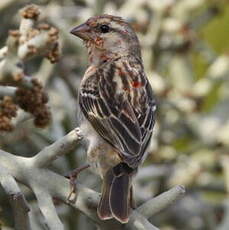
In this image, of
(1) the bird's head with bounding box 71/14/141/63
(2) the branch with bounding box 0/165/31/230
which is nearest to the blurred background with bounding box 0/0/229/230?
(1) the bird's head with bounding box 71/14/141/63

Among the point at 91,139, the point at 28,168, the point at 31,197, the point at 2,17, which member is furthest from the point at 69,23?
the point at 28,168

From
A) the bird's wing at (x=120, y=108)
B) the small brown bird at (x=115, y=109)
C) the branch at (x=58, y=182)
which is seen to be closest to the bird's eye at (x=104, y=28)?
the small brown bird at (x=115, y=109)

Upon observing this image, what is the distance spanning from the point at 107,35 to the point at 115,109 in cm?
75

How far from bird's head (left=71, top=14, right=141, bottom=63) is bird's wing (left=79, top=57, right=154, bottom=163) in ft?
0.60

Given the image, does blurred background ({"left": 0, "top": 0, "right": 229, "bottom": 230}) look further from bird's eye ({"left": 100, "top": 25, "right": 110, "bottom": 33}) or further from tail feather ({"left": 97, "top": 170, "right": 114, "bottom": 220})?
tail feather ({"left": 97, "top": 170, "right": 114, "bottom": 220})

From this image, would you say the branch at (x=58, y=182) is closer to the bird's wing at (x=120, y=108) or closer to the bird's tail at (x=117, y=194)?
the bird's tail at (x=117, y=194)

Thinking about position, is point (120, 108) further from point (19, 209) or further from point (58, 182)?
point (19, 209)

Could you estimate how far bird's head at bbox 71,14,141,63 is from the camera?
4535 mm

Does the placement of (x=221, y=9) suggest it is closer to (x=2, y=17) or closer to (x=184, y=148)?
(x=184, y=148)

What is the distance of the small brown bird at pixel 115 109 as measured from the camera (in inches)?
143

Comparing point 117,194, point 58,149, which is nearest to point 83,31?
point 117,194

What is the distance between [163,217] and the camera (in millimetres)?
5582

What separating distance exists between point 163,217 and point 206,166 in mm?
471

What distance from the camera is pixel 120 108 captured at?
399 cm
